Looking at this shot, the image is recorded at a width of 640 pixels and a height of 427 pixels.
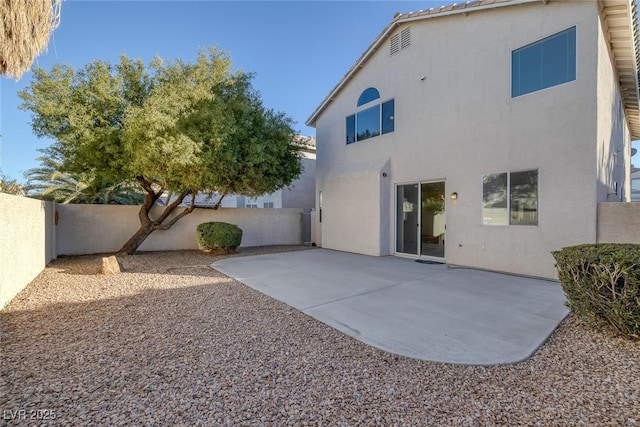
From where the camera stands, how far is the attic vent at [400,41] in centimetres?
1028

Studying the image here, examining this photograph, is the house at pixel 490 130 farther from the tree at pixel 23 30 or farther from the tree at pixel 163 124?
the tree at pixel 23 30

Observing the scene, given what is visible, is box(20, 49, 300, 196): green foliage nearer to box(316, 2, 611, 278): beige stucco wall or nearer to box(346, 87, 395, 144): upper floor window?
box(346, 87, 395, 144): upper floor window

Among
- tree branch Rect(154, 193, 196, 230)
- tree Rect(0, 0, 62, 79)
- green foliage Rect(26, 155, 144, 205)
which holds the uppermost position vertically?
tree Rect(0, 0, 62, 79)

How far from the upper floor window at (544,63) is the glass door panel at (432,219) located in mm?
3324

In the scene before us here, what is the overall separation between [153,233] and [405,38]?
12.1 metres

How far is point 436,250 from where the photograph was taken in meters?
9.61

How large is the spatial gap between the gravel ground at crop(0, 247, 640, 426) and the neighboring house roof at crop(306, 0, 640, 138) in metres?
7.33

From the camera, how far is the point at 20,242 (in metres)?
6.07

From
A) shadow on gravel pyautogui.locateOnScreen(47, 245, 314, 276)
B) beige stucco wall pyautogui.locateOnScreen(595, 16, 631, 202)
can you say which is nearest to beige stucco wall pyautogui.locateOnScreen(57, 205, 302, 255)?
shadow on gravel pyautogui.locateOnScreen(47, 245, 314, 276)

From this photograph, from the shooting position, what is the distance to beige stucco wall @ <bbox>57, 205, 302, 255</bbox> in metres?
10.8

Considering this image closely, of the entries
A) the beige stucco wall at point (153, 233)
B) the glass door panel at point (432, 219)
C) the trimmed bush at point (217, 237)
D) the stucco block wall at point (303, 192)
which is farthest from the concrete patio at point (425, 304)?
the stucco block wall at point (303, 192)

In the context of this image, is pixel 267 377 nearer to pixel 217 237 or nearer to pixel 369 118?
pixel 217 237

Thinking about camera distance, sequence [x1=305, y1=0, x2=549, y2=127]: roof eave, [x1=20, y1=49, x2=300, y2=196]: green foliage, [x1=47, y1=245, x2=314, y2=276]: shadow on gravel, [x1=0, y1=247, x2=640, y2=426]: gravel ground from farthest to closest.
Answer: [x1=20, y1=49, x2=300, y2=196]: green foliage, [x1=47, y1=245, x2=314, y2=276]: shadow on gravel, [x1=305, y1=0, x2=549, y2=127]: roof eave, [x1=0, y1=247, x2=640, y2=426]: gravel ground

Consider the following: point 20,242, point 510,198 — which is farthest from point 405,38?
point 20,242
